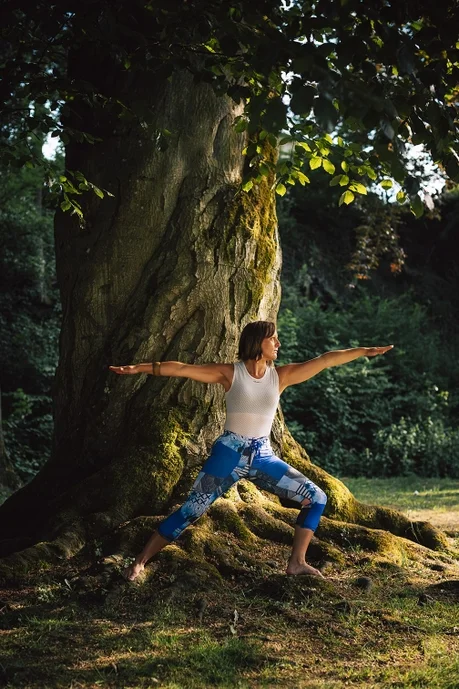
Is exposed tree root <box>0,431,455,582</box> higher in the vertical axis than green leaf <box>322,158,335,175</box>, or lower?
lower

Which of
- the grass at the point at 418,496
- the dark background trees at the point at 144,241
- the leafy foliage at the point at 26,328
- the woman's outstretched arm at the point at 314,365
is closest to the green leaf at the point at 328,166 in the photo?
the dark background trees at the point at 144,241

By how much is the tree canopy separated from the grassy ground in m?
2.59

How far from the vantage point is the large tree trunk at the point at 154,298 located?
23.0ft

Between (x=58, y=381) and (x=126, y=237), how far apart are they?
1508mm

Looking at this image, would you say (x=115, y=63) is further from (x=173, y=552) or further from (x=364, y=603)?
(x=364, y=603)

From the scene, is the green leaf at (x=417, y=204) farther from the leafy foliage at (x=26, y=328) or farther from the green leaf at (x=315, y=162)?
the leafy foliage at (x=26, y=328)

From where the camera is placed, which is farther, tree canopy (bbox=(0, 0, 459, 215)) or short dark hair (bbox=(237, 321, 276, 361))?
short dark hair (bbox=(237, 321, 276, 361))

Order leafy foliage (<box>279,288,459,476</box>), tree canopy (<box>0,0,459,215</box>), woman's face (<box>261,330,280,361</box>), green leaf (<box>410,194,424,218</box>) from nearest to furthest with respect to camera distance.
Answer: tree canopy (<box>0,0,459,215</box>) → green leaf (<box>410,194,424,218</box>) → woman's face (<box>261,330,280,361</box>) → leafy foliage (<box>279,288,459,476</box>)

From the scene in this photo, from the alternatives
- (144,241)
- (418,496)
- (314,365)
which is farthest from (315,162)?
(418,496)

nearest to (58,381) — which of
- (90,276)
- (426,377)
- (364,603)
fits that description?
(90,276)

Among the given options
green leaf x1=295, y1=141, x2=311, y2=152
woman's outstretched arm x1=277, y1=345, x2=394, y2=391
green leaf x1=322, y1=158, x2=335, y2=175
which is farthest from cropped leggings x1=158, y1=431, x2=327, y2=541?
green leaf x1=295, y1=141, x2=311, y2=152

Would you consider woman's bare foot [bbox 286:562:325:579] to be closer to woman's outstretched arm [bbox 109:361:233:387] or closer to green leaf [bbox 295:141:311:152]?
woman's outstretched arm [bbox 109:361:233:387]

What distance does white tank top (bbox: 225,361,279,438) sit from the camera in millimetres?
5824

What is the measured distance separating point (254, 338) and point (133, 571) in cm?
182
